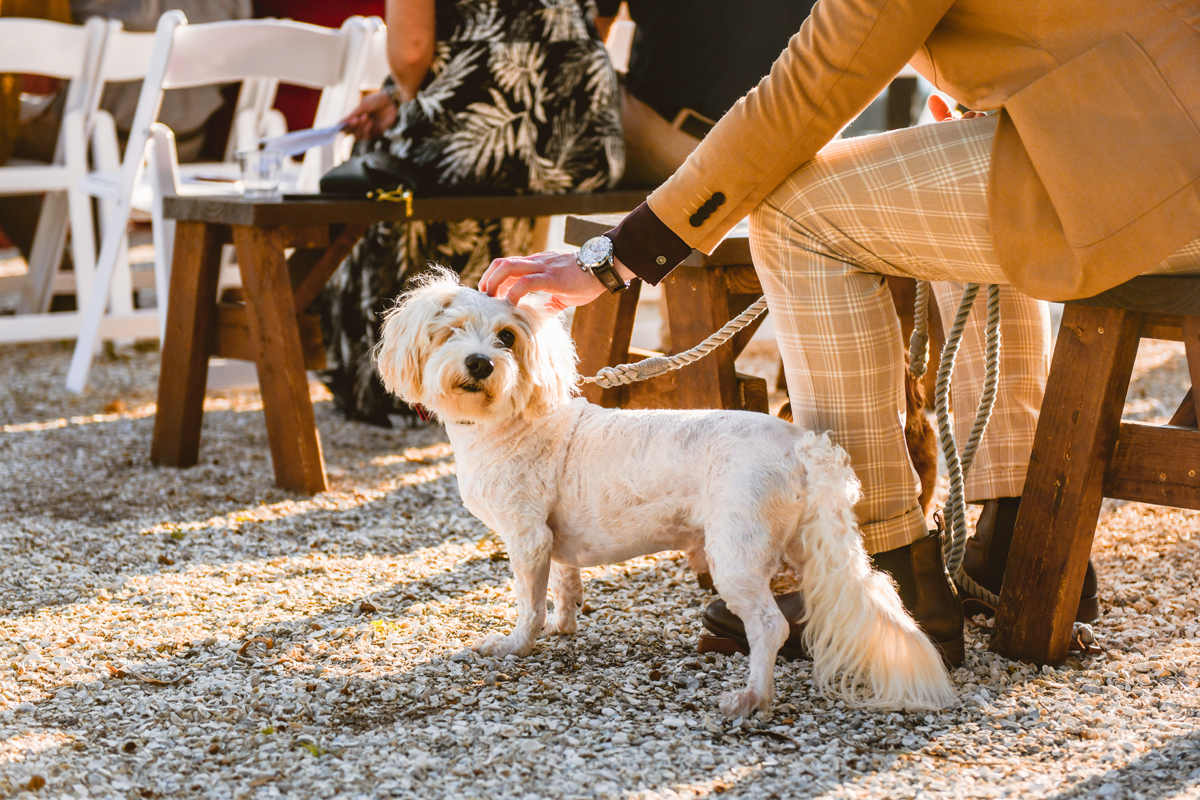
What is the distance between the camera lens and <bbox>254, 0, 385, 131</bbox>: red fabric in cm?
823

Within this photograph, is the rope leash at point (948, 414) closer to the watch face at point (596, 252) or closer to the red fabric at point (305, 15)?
the watch face at point (596, 252)

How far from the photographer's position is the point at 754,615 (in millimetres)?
2158

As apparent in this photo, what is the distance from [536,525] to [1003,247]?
108 cm

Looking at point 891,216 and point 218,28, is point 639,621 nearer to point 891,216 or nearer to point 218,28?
point 891,216

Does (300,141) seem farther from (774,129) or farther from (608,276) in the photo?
(774,129)

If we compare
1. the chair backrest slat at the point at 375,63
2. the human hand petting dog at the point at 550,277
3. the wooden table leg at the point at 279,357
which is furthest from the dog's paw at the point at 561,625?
the chair backrest slat at the point at 375,63

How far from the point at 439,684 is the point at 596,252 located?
95 cm

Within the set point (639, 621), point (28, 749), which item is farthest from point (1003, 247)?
point (28, 749)

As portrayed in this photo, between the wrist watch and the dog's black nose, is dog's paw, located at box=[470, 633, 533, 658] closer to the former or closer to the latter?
the dog's black nose

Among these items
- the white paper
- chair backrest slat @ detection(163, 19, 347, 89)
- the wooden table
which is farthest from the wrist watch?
chair backrest slat @ detection(163, 19, 347, 89)

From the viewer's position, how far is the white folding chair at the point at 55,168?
5.21m

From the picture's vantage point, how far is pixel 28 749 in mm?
2047

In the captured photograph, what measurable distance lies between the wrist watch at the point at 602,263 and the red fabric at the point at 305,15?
6.59 meters

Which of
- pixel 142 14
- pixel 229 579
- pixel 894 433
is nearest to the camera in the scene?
pixel 894 433
